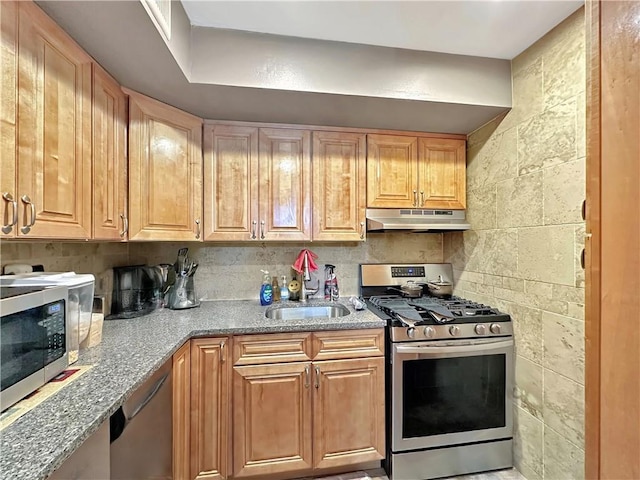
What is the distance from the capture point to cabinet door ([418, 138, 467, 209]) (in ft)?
7.34

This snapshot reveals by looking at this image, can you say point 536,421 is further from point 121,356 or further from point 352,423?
point 121,356

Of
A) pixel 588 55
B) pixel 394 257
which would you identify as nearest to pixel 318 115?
pixel 394 257

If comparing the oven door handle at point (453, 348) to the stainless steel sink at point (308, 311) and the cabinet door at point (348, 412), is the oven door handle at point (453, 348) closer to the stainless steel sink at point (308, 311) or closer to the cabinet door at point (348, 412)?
the cabinet door at point (348, 412)

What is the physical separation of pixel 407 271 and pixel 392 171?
817mm

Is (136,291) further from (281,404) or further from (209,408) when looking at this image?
(281,404)

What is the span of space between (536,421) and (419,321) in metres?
0.83

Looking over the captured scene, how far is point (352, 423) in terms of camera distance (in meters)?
1.75

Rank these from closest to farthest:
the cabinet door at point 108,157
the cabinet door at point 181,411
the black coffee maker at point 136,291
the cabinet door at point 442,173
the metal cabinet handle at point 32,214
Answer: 1. the metal cabinet handle at point 32,214
2. the cabinet door at point 108,157
3. the cabinet door at point 181,411
4. the black coffee maker at point 136,291
5. the cabinet door at point 442,173

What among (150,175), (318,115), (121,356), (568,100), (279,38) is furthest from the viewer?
(318,115)

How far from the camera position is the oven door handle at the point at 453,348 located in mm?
1721

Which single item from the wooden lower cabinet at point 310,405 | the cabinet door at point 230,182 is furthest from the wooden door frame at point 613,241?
the cabinet door at point 230,182

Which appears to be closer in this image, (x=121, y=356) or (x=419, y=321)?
(x=121, y=356)

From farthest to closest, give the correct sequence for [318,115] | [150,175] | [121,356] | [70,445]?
[318,115] → [150,175] → [121,356] → [70,445]

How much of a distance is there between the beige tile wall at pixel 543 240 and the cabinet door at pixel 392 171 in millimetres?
493
